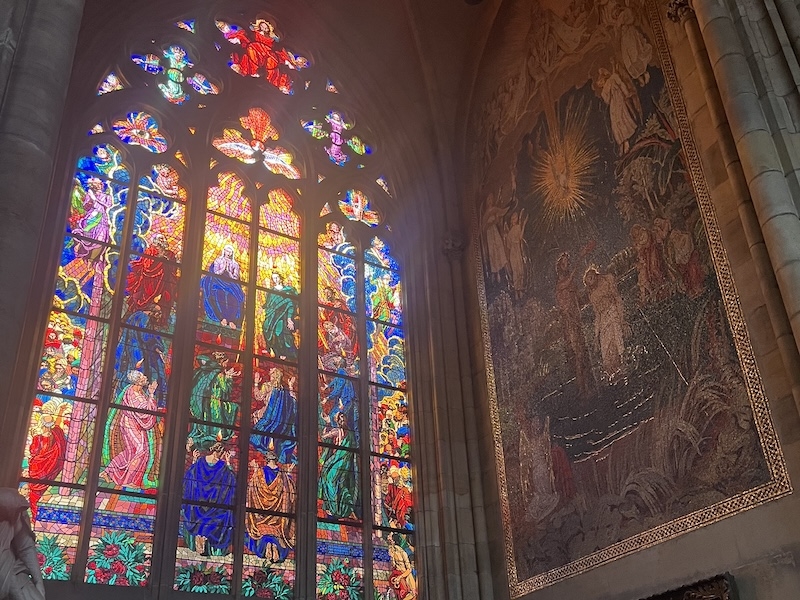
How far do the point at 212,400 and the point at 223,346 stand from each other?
61 cm

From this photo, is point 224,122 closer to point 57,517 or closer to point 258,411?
point 258,411

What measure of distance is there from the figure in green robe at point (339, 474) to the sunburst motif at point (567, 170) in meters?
2.98

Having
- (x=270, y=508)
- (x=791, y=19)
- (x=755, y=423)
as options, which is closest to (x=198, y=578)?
(x=270, y=508)

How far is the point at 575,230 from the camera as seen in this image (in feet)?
29.8

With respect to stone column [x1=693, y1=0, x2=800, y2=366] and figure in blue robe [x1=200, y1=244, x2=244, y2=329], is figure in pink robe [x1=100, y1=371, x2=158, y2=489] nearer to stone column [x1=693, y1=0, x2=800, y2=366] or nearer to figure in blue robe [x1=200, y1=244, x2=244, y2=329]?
figure in blue robe [x1=200, y1=244, x2=244, y2=329]

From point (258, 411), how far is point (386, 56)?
5392mm

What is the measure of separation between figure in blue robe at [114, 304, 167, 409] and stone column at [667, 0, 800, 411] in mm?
5259

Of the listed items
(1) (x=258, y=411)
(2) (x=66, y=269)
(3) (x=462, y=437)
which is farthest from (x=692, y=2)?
(2) (x=66, y=269)

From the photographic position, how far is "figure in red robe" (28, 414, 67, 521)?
7.61m

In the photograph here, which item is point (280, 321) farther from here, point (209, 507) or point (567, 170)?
point (567, 170)

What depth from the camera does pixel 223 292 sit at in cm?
955

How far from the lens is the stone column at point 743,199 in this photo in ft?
20.3

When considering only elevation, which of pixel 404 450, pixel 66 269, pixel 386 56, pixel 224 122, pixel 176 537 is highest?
pixel 386 56

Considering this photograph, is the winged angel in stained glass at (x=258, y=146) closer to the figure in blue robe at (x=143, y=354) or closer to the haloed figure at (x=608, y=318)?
the figure in blue robe at (x=143, y=354)
